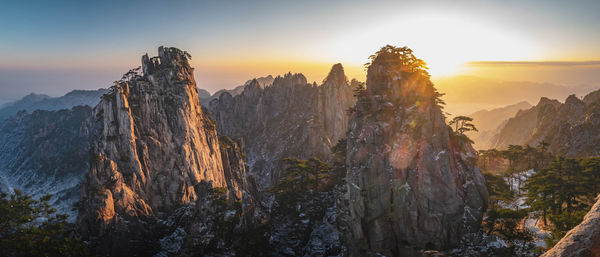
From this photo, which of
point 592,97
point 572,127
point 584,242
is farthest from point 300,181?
point 592,97

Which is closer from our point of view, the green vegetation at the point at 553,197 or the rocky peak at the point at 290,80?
the green vegetation at the point at 553,197

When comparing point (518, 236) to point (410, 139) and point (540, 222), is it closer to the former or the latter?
point (540, 222)

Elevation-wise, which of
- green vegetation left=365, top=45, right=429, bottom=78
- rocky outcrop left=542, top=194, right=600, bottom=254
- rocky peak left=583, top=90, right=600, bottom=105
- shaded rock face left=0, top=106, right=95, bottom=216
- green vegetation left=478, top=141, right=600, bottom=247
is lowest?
shaded rock face left=0, top=106, right=95, bottom=216

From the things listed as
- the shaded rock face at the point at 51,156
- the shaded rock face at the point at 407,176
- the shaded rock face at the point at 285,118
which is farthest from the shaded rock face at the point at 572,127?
the shaded rock face at the point at 51,156

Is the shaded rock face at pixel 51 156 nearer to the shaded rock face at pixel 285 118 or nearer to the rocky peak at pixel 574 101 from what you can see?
the shaded rock face at pixel 285 118

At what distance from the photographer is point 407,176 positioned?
38250 millimetres

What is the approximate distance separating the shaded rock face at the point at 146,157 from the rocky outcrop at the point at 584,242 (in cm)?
4948

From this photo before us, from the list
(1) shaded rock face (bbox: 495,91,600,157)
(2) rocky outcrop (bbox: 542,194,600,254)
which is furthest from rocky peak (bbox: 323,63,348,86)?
(2) rocky outcrop (bbox: 542,194,600,254)

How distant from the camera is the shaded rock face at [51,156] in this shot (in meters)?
137

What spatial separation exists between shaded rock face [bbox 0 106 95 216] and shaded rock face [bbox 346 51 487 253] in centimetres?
11731

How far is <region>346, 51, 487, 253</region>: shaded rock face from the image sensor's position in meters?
36.7

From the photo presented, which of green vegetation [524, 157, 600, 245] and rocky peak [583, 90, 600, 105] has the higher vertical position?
rocky peak [583, 90, 600, 105]

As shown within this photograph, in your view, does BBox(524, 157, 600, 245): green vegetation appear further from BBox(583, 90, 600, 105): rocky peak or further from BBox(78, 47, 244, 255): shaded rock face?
BBox(583, 90, 600, 105): rocky peak

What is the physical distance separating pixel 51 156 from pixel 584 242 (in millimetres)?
209071
